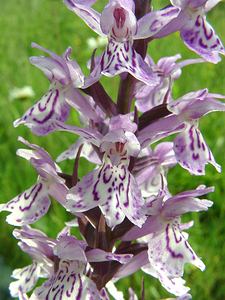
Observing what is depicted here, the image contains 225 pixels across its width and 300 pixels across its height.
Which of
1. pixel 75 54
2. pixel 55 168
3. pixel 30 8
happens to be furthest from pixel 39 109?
pixel 30 8

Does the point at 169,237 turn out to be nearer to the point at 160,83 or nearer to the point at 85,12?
the point at 160,83

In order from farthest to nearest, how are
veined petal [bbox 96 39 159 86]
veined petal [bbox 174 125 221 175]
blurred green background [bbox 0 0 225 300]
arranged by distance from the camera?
blurred green background [bbox 0 0 225 300]
veined petal [bbox 174 125 221 175]
veined petal [bbox 96 39 159 86]

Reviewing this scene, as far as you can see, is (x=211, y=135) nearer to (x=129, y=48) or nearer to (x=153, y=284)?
(x=153, y=284)

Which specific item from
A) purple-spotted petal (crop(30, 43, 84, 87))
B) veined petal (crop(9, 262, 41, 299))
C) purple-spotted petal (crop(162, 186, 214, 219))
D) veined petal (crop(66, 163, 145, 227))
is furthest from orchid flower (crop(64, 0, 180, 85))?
veined petal (crop(9, 262, 41, 299))

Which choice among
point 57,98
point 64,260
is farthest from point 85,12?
point 64,260

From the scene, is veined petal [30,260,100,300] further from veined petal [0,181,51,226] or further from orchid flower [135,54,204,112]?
orchid flower [135,54,204,112]

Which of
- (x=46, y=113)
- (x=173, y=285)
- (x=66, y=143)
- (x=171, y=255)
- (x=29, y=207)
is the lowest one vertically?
(x=66, y=143)
